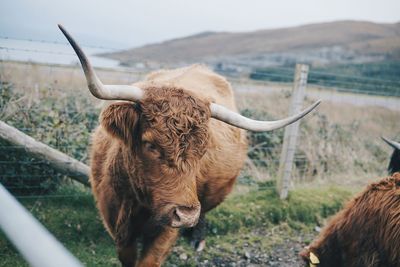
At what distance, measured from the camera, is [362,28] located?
201ft

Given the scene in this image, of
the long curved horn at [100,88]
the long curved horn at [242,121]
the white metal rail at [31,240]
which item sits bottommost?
the long curved horn at [242,121]

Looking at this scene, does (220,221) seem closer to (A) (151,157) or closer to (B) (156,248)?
(B) (156,248)

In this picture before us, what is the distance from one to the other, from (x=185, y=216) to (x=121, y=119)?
862 millimetres

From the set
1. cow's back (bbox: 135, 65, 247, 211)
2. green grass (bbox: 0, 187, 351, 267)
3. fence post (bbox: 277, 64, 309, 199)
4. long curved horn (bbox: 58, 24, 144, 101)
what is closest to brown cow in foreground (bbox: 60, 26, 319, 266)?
long curved horn (bbox: 58, 24, 144, 101)

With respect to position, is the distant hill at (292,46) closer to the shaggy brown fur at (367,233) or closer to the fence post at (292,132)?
the fence post at (292,132)

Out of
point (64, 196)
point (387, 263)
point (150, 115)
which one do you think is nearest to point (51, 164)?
point (64, 196)

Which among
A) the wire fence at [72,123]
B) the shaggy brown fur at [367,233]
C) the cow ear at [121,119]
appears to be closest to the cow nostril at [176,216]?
the cow ear at [121,119]

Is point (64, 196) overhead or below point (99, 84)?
below

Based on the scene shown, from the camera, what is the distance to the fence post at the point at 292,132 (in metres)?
5.45

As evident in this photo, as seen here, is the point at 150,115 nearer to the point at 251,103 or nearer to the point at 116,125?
the point at 116,125

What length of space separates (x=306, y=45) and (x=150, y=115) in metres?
52.5

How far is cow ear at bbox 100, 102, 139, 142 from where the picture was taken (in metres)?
2.85

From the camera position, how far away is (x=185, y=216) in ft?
8.54

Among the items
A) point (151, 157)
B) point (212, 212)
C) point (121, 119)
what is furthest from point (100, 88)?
point (212, 212)
